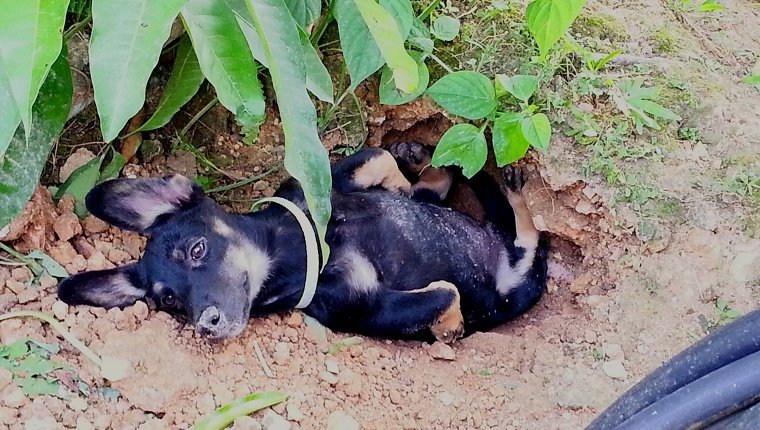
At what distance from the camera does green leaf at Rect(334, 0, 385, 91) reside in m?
2.80

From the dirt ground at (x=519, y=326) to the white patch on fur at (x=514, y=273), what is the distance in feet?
0.71

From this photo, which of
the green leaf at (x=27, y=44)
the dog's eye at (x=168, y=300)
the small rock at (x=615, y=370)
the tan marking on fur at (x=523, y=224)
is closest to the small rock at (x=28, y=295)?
Result: the dog's eye at (x=168, y=300)

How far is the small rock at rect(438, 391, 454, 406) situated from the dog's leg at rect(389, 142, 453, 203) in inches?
58.2

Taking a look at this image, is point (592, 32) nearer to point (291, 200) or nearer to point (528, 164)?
point (528, 164)

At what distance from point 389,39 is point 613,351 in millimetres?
1539

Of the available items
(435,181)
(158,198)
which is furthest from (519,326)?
(158,198)

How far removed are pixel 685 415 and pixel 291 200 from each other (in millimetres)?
2354

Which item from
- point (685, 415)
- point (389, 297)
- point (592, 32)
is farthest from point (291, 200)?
point (685, 415)

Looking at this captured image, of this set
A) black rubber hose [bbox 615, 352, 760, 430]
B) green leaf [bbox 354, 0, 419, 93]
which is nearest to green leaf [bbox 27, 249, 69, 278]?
green leaf [bbox 354, 0, 419, 93]

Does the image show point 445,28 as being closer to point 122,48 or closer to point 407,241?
point 407,241

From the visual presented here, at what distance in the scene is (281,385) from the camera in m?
2.81

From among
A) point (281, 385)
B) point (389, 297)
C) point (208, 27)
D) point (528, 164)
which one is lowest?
point (389, 297)

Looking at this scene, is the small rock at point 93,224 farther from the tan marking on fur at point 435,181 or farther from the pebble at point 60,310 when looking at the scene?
the tan marking on fur at point 435,181

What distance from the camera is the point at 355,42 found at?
284 centimetres
